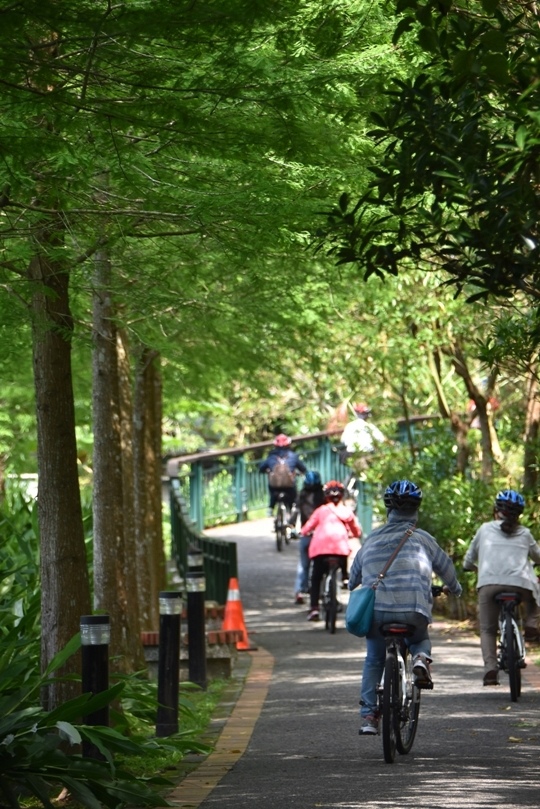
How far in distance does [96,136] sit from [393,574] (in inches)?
157

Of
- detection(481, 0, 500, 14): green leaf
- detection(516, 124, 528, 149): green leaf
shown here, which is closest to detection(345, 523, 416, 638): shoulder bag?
detection(481, 0, 500, 14): green leaf

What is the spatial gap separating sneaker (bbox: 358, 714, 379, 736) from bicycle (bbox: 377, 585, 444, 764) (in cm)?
7

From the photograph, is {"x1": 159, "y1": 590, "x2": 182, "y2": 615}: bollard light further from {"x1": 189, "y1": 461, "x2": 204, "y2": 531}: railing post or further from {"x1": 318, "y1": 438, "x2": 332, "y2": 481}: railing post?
{"x1": 318, "y1": 438, "x2": 332, "y2": 481}: railing post

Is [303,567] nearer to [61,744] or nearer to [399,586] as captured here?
[399,586]

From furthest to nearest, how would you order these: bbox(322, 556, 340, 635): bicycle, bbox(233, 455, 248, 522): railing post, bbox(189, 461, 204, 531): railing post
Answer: bbox(233, 455, 248, 522): railing post < bbox(189, 461, 204, 531): railing post < bbox(322, 556, 340, 635): bicycle

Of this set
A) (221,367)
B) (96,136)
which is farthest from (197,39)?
(221,367)

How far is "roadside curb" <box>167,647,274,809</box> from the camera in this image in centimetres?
876

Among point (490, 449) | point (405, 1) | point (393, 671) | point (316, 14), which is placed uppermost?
point (316, 14)

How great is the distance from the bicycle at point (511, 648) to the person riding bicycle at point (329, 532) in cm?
634

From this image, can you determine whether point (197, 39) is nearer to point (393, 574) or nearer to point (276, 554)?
point (393, 574)

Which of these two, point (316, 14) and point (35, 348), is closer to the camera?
point (316, 14)

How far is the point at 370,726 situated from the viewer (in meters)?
9.95

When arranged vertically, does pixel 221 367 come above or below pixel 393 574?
above

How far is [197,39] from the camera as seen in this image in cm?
696
